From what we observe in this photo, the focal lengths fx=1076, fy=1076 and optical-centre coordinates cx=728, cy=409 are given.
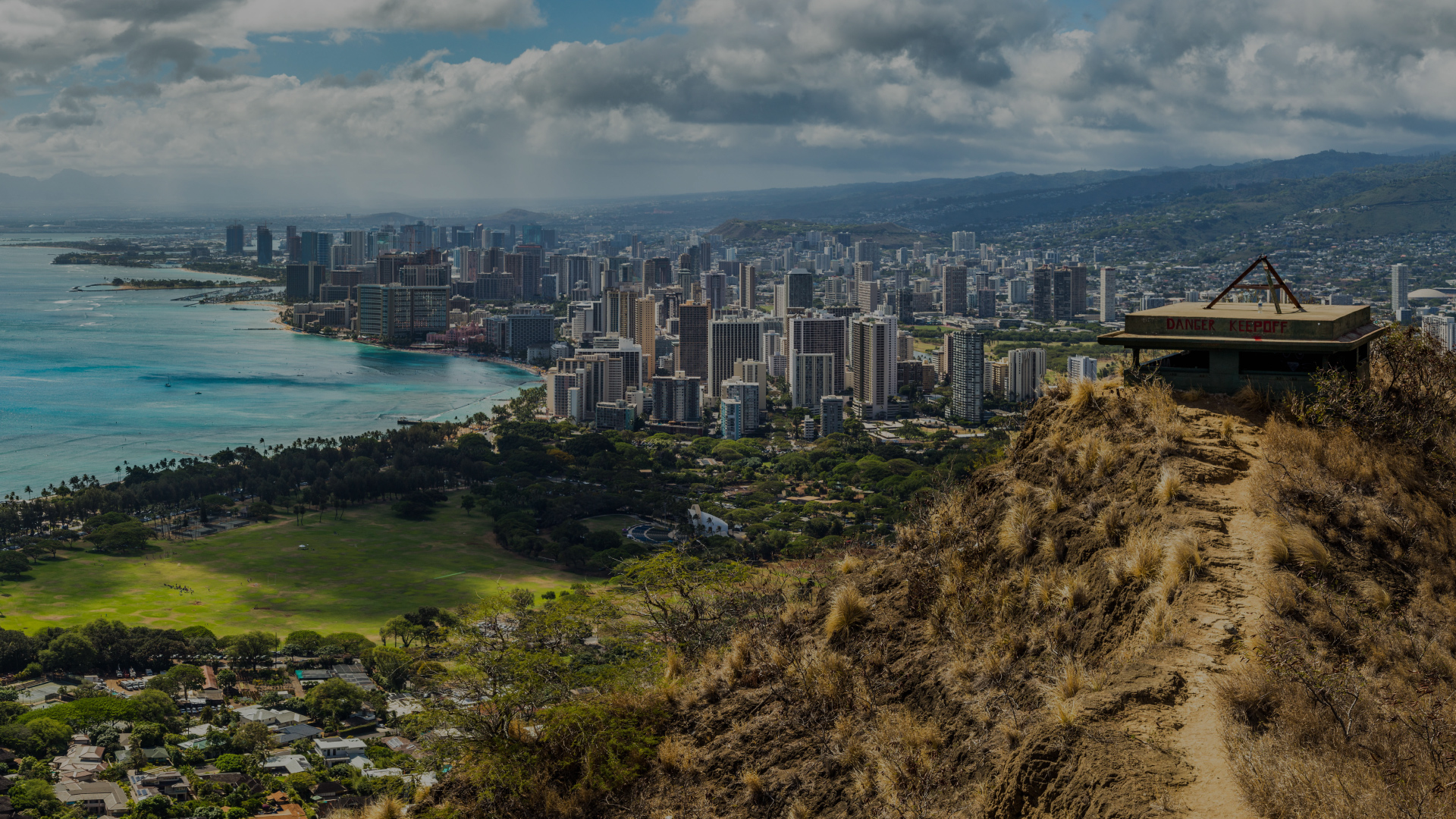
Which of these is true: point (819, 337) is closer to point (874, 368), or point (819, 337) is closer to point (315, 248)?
point (874, 368)

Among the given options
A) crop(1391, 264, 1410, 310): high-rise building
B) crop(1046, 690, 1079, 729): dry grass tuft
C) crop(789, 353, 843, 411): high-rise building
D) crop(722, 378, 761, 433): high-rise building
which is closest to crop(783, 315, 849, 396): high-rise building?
crop(789, 353, 843, 411): high-rise building

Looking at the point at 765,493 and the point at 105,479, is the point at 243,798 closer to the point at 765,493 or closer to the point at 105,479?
the point at 765,493

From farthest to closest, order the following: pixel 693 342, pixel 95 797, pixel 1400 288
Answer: pixel 1400 288, pixel 693 342, pixel 95 797

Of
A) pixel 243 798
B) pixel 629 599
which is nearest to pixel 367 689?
pixel 243 798

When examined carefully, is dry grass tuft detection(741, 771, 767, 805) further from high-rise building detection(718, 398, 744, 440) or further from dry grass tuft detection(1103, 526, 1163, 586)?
high-rise building detection(718, 398, 744, 440)

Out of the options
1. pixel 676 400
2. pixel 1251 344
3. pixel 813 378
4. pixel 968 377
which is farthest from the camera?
pixel 813 378

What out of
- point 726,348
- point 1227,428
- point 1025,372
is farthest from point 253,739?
point 726,348
